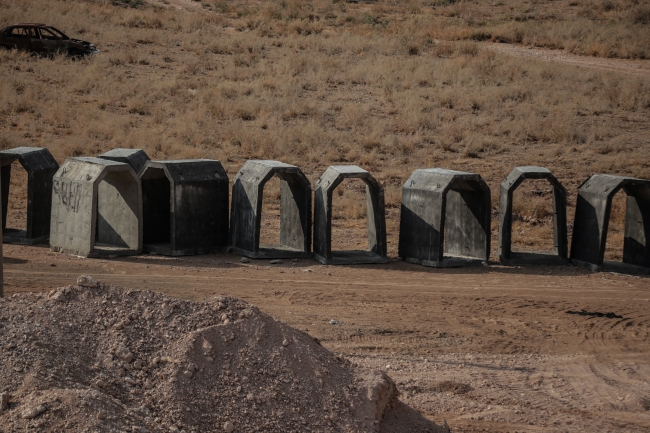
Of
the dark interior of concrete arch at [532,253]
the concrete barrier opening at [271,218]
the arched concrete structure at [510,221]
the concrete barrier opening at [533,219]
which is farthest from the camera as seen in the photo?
the concrete barrier opening at [533,219]

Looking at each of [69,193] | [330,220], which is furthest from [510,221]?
[69,193]

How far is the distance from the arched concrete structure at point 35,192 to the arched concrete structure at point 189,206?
1.45m

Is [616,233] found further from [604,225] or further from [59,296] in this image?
[59,296]

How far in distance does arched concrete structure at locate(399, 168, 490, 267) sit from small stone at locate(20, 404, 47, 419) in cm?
→ 749

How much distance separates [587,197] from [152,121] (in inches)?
490

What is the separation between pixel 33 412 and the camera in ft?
15.2

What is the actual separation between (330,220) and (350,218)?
355 centimetres

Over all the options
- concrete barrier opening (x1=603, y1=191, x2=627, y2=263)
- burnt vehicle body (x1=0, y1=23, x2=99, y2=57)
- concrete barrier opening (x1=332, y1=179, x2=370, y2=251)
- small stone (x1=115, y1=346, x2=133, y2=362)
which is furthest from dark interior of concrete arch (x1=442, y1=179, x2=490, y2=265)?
burnt vehicle body (x1=0, y1=23, x2=99, y2=57)

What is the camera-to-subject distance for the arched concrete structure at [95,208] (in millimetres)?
11039

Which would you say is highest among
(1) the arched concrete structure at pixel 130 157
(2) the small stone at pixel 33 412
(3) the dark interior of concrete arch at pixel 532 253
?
(1) the arched concrete structure at pixel 130 157

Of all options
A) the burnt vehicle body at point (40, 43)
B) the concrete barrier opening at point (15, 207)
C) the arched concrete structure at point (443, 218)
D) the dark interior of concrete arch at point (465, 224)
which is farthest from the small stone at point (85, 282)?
the burnt vehicle body at point (40, 43)

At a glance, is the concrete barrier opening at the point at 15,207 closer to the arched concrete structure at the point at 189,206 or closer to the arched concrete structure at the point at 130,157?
the arched concrete structure at the point at 130,157

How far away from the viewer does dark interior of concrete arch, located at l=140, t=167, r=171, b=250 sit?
12258mm

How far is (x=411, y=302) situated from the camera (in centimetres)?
970
